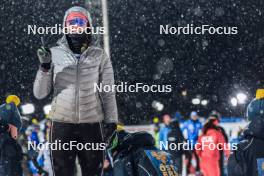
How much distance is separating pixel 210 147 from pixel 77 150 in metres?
3.45

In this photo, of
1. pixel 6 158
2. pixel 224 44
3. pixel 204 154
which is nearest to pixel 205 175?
pixel 204 154

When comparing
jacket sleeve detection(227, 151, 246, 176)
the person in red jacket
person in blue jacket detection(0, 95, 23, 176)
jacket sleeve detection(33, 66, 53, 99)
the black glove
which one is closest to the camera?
jacket sleeve detection(33, 66, 53, 99)

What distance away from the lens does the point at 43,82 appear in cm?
292

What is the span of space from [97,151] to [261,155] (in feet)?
3.48

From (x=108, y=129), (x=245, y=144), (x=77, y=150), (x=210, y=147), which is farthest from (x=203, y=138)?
(x=77, y=150)

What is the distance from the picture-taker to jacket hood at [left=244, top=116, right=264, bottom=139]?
10.8 ft

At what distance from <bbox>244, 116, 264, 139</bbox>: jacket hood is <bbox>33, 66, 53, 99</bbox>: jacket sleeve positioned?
128 cm

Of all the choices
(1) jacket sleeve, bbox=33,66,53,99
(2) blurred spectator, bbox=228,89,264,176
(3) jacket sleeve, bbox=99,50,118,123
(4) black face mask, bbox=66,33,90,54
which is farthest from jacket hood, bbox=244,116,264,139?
(1) jacket sleeve, bbox=33,66,53,99

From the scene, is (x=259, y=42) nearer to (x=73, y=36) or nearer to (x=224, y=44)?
(x=224, y=44)

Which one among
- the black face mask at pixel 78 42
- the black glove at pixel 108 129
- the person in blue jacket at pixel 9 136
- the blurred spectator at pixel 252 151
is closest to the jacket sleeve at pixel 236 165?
the blurred spectator at pixel 252 151

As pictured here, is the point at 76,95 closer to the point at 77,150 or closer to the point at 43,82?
the point at 43,82

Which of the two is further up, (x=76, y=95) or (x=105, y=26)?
(x=105, y=26)

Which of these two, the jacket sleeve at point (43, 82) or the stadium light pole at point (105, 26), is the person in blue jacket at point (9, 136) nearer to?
the stadium light pole at point (105, 26)

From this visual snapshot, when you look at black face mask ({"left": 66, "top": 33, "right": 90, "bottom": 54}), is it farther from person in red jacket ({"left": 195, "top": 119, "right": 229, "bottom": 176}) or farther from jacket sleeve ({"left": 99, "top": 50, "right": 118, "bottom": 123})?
person in red jacket ({"left": 195, "top": 119, "right": 229, "bottom": 176})
